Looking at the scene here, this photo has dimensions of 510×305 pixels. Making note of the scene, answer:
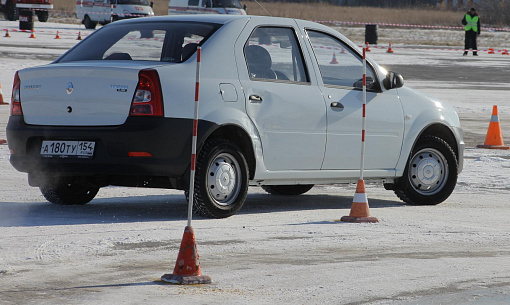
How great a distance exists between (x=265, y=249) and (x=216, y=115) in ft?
4.94

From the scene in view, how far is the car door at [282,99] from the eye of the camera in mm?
8836

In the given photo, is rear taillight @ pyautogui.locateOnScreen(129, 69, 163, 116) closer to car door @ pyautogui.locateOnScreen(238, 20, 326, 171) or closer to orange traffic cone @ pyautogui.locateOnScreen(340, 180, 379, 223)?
car door @ pyautogui.locateOnScreen(238, 20, 326, 171)

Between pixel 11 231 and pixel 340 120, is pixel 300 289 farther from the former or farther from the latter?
pixel 340 120

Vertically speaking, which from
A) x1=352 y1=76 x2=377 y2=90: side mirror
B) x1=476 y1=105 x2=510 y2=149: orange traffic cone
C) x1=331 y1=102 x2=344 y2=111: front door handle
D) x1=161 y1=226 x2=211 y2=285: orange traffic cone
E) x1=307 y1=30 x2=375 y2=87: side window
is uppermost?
x1=307 y1=30 x2=375 y2=87: side window

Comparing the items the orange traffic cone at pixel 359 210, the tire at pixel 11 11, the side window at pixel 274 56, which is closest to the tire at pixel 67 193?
the side window at pixel 274 56

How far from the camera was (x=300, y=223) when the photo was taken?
8633 mm

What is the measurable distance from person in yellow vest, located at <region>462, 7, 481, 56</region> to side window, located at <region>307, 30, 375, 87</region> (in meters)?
33.9

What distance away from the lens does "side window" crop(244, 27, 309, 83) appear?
8969 millimetres

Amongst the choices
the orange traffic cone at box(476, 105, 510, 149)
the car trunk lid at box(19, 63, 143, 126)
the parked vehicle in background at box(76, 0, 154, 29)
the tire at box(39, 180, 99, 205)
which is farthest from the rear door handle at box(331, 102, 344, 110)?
the parked vehicle in background at box(76, 0, 154, 29)

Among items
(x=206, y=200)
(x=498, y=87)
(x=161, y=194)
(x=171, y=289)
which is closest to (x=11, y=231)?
(x=206, y=200)

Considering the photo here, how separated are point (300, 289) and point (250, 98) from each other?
9.74 feet

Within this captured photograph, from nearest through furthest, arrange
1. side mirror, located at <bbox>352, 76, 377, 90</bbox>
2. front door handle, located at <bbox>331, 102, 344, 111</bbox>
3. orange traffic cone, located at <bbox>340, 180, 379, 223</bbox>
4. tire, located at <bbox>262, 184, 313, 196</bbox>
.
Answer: orange traffic cone, located at <bbox>340, 180, 379, 223</bbox>
front door handle, located at <bbox>331, 102, 344, 111</bbox>
side mirror, located at <bbox>352, 76, 377, 90</bbox>
tire, located at <bbox>262, 184, 313, 196</bbox>

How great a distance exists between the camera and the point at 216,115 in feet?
27.6

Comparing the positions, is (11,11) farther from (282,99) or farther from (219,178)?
(219,178)
